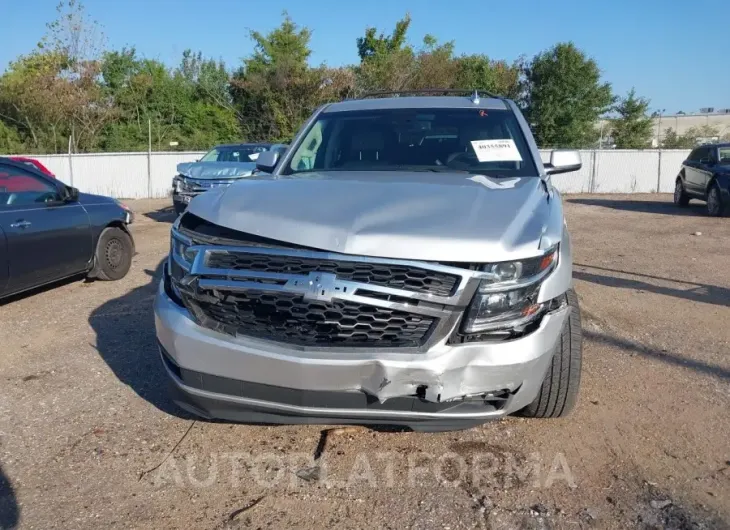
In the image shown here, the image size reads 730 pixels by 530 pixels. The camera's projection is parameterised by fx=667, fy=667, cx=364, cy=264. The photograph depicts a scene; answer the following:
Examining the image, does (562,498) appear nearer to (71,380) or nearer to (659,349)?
(659,349)

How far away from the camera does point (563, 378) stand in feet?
11.5

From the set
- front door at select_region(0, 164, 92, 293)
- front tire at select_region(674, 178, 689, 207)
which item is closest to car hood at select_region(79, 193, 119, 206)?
front door at select_region(0, 164, 92, 293)

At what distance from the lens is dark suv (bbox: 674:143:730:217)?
15.1 meters

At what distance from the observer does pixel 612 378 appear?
444cm

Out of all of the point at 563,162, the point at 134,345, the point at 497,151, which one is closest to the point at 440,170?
the point at 497,151

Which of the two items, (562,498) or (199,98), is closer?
(562,498)

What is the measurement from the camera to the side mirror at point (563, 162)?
454cm

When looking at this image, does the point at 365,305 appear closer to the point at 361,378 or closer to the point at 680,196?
the point at 361,378

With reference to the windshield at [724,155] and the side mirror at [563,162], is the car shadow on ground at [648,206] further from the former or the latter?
the side mirror at [563,162]

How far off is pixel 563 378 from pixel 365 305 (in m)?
1.34

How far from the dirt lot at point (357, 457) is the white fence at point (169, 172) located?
1976cm

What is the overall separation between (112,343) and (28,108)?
94.9 feet

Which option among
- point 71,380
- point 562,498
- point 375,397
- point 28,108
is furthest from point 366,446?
point 28,108

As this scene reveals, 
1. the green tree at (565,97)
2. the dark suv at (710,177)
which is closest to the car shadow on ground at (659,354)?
the dark suv at (710,177)
